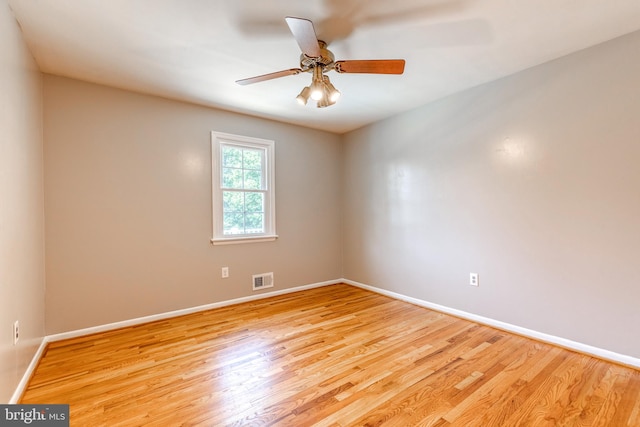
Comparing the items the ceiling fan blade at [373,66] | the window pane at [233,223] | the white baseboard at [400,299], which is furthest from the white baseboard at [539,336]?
the ceiling fan blade at [373,66]

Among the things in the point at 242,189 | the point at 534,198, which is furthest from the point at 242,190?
the point at 534,198

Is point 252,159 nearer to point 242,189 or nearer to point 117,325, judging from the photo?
point 242,189

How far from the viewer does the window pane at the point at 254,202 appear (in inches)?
148

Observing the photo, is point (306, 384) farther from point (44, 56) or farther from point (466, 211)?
point (44, 56)

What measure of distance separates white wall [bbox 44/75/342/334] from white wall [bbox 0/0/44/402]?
0.16 m

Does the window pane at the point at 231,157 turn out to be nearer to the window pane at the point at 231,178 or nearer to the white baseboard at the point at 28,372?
the window pane at the point at 231,178

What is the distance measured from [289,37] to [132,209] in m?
2.26

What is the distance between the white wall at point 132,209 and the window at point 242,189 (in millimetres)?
100

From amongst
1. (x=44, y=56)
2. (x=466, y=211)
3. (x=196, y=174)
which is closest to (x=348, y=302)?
(x=466, y=211)

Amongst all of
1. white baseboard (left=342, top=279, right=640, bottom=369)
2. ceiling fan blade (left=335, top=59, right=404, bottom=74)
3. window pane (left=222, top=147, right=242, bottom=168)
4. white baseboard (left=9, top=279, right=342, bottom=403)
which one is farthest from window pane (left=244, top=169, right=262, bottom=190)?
white baseboard (left=342, top=279, right=640, bottom=369)

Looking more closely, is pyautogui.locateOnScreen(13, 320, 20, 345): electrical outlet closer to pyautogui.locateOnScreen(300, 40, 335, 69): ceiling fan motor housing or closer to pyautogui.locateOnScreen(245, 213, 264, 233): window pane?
pyautogui.locateOnScreen(245, 213, 264, 233): window pane

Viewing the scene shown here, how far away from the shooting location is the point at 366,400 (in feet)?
5.65

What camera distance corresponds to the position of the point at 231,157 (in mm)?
3619

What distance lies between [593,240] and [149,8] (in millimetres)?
3520
